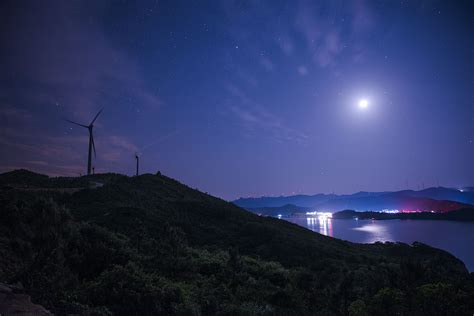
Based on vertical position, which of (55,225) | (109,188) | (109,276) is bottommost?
(109,276)

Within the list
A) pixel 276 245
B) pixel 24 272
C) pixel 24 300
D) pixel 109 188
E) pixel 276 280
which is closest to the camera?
pixel 24 300

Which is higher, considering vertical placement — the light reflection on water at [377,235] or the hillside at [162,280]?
the hillside at [162,280]

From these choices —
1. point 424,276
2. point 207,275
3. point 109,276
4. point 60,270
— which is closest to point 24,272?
point 60,270

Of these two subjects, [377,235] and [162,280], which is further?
[377,235]

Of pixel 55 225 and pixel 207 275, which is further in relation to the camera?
pixel 207 275

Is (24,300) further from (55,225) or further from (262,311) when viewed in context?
(262,311)

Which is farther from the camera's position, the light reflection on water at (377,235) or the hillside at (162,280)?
the light reflection on water at (377,235)

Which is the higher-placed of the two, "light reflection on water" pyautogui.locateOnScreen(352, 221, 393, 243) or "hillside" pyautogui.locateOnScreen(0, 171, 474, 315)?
"hillside" pyautogui.locateOnScreen(0, 171, 474, 315)

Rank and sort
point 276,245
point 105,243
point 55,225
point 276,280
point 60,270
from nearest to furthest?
point 60,270 → point 55,225 → point 105,243 → point 276,280 → point 276,245

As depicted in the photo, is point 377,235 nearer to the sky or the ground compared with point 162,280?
nearer to the ground

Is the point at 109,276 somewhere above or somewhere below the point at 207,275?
above

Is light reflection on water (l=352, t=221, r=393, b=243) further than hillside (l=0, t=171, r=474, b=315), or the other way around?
light reflection on water (l=352, t=221, r=393, b=243)
